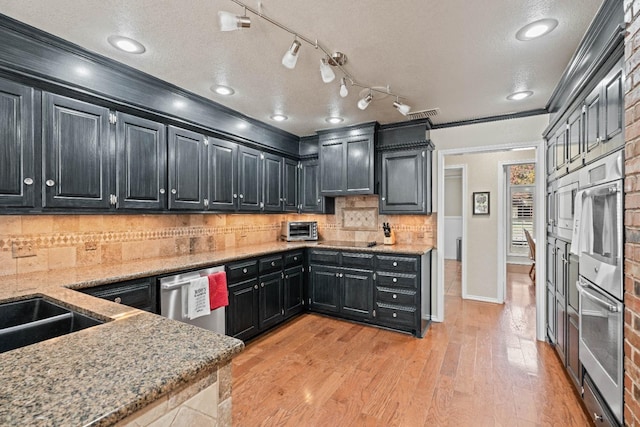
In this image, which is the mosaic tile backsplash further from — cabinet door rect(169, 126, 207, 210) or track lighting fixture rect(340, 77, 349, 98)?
track lighting fixture rect(340, 77, 349, 98)

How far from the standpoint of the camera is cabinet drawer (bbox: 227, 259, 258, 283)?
116 inches

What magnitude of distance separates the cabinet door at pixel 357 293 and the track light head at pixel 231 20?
9.14ft

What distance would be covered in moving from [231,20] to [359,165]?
2.54 m

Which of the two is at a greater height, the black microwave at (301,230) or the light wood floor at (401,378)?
the black microwave at (301,230)

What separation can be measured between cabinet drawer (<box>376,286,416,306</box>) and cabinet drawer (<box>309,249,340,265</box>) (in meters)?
0.62

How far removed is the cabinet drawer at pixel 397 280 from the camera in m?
3.37

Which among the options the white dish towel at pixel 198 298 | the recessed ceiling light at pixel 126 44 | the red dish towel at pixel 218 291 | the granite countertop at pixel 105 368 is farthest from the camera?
the red dish towel at pixel 218 291

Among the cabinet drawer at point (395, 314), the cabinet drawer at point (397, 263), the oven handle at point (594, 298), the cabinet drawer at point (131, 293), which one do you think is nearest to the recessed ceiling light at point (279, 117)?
the cabinet drawer at point (397, 263)

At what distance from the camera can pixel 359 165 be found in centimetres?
392

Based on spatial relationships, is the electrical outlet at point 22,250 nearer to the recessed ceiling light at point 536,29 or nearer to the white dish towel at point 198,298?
the white dish towel at point 198,298

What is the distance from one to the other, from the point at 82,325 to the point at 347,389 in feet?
6.06

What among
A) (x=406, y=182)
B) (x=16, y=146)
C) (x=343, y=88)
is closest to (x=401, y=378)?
(x=406, y=182)

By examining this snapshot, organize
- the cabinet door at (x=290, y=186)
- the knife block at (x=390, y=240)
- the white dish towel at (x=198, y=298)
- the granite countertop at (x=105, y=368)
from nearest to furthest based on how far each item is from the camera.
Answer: the granite countertop at (x=105, y=368) → the white dish towel at (x=198, y=298) → the knife block at (x=390, y=240) → the cabinet door at (x=290, y=186)

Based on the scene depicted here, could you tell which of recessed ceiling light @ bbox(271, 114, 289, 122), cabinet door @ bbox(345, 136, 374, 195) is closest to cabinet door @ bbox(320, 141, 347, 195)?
cabinet door @ bbox(345, 136, 374, 195)
